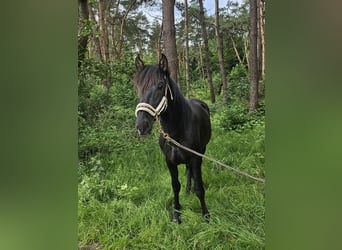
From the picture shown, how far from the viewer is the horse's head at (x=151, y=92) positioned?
4.99 ft

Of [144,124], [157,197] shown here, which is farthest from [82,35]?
[157,197]

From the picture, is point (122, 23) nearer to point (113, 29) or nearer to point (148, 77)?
point (113, 29)

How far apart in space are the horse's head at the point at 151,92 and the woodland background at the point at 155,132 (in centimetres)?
7

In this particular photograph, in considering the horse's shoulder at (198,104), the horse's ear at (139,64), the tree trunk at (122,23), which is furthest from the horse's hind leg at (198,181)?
the tree trunk at (122,23)

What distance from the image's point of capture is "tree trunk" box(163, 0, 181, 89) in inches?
62.7

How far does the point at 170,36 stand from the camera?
1601 mm

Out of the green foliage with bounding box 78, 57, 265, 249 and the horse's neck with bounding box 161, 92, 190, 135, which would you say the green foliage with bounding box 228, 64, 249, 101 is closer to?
the green foliage with bounding box 78, 57, 265, 249

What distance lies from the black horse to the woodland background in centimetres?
4
